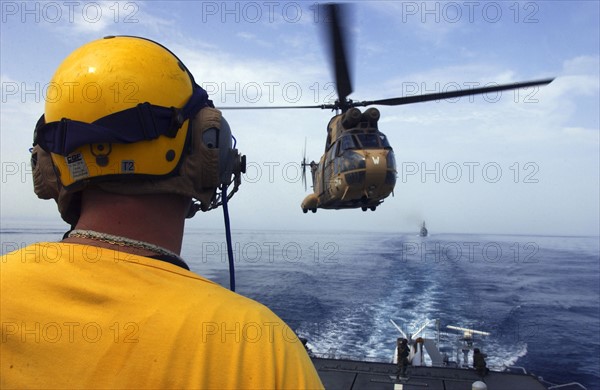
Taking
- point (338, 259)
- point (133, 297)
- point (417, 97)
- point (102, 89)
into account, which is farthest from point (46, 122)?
point (338, 259)

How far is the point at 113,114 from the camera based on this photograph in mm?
1414

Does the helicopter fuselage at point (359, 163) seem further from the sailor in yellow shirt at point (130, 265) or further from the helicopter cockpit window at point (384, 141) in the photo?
the sailor in yellow shirt at point (130, 265)

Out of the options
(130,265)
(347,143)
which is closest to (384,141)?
(347,143)

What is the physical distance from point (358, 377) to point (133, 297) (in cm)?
1371

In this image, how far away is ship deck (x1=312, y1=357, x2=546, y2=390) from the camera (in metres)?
12.8

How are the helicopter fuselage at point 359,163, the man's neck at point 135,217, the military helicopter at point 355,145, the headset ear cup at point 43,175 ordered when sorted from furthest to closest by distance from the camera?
1. the helicopter fuselage at point 359,163
2. the military helicopter at point 355,145
3. the headset ear cup at point 43,175
4. the man's neck at point 135,217

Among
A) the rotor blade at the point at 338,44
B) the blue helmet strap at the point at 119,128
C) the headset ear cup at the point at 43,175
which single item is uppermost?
the rotor blade at the point at 338,44

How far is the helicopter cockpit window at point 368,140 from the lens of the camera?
15195 mm

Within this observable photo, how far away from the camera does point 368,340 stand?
70.6ft

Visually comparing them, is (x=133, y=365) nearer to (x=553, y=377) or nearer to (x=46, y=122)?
(x=46, y=122)

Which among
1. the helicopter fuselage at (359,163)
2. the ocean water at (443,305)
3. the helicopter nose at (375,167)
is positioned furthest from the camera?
the ocean water at (443,305)

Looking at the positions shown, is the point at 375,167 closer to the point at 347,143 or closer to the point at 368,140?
the point at 368,140

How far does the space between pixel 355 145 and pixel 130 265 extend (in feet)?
47.3

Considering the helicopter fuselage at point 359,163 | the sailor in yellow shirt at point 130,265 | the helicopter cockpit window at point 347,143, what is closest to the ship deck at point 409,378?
the helicopter fuselage at point 359,163
